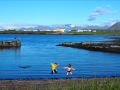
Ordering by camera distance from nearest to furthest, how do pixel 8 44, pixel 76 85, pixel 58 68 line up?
1. pixel 76 85
2. pixel 58 68
3. pixel 8 44

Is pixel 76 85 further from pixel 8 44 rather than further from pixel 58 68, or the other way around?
pixel 8 44

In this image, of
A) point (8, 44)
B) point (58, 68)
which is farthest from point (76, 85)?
point (8, 44)

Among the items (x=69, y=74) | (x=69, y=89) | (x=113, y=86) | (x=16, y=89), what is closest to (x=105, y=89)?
(x=113, y=86)

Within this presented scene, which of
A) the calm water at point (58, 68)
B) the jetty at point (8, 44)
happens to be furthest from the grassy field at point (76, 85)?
the jetty at point (8, 44)

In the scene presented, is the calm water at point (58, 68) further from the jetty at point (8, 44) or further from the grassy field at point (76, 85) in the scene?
the jetty at point (8, 44)

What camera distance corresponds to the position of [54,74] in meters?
34.9

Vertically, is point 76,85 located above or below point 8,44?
above

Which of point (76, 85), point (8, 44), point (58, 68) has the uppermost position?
point (76, 85)

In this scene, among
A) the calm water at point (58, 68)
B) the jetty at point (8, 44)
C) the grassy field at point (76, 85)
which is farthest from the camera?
the jetty at point (8, 44)

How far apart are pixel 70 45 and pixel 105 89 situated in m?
98.8

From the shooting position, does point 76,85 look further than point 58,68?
No

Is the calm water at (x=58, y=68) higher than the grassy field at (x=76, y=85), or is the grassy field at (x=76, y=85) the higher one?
the grassy field at (x=76, y=85)

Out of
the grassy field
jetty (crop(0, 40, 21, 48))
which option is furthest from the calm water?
jetty (crop(0, 40, 21, 48))

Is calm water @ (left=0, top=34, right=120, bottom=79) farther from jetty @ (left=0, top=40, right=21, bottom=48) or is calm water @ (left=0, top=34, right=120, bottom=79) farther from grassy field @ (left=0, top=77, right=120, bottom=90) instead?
jetty @ (left=0, top=40, right=21, bottom=48)
